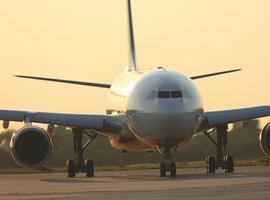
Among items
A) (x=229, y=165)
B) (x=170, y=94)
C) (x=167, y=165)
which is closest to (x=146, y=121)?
(x=170, y=94)

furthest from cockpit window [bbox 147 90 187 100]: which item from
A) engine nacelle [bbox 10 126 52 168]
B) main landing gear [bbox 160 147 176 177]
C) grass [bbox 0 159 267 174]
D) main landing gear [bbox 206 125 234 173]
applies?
grass [bbox 0 159 267 174]

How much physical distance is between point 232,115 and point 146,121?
4354mm

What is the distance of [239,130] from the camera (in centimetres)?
5394

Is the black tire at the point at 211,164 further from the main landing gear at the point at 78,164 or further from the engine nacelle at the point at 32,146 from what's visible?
the engine nacelle at the point at 32,146

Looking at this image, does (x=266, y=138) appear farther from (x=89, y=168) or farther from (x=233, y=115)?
(x=89, y=168)

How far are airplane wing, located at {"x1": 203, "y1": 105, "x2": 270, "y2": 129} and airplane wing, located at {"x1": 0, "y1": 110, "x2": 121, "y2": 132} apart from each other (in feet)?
10.4

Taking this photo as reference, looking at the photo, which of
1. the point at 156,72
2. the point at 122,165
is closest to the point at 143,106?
the point at 156,72

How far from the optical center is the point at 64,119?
1367 inches

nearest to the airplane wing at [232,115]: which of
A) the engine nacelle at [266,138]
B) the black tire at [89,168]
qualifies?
the engine nacelle at [266,138]

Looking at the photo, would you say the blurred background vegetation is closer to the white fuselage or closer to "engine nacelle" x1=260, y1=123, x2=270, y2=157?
"engine nacelle" x1=260, y1=123, x2=270, y2=157

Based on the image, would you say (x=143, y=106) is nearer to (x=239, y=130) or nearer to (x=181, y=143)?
(x=181, y=143)

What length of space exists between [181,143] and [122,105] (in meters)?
3.54

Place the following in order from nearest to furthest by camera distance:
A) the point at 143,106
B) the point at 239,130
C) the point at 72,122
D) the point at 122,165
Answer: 1. the point at 143,106
2. the point at 72,122
3. the point at 122,165
4. the point at 239,130

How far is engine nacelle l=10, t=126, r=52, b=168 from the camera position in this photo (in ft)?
109
